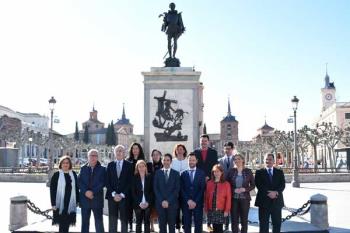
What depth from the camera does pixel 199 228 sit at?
9.76 meters

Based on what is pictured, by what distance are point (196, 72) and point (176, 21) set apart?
7.77 ft

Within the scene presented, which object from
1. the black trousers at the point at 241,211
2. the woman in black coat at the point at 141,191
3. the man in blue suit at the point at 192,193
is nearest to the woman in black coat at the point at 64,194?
the woman in black coat at the point at 141,191

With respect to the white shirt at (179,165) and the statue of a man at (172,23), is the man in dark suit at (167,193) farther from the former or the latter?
the statue of a man at (172,23)

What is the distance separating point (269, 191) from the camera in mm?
10094

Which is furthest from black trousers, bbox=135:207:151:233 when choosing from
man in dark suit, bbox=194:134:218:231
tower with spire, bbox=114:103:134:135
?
tower with spire, bbox=114:103:134:135

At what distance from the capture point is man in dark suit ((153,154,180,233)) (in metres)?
9.58

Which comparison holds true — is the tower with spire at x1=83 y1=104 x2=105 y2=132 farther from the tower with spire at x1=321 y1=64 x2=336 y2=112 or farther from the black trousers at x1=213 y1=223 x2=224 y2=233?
the black trousers at x1=213 y1=223 x2=224 y2=233

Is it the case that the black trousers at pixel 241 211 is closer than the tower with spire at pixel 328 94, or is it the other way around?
the black trousers at pixel 241 211

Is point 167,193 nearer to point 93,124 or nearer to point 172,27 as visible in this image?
point 172,27

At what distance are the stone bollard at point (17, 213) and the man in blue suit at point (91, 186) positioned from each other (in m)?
3.44

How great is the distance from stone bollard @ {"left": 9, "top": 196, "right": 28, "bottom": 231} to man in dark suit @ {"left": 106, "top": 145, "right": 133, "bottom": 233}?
3828mm

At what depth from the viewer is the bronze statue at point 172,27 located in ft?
57.7

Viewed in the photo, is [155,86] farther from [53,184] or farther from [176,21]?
[53,184]

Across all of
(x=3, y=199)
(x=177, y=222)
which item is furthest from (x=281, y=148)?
(x=177, y=222)
